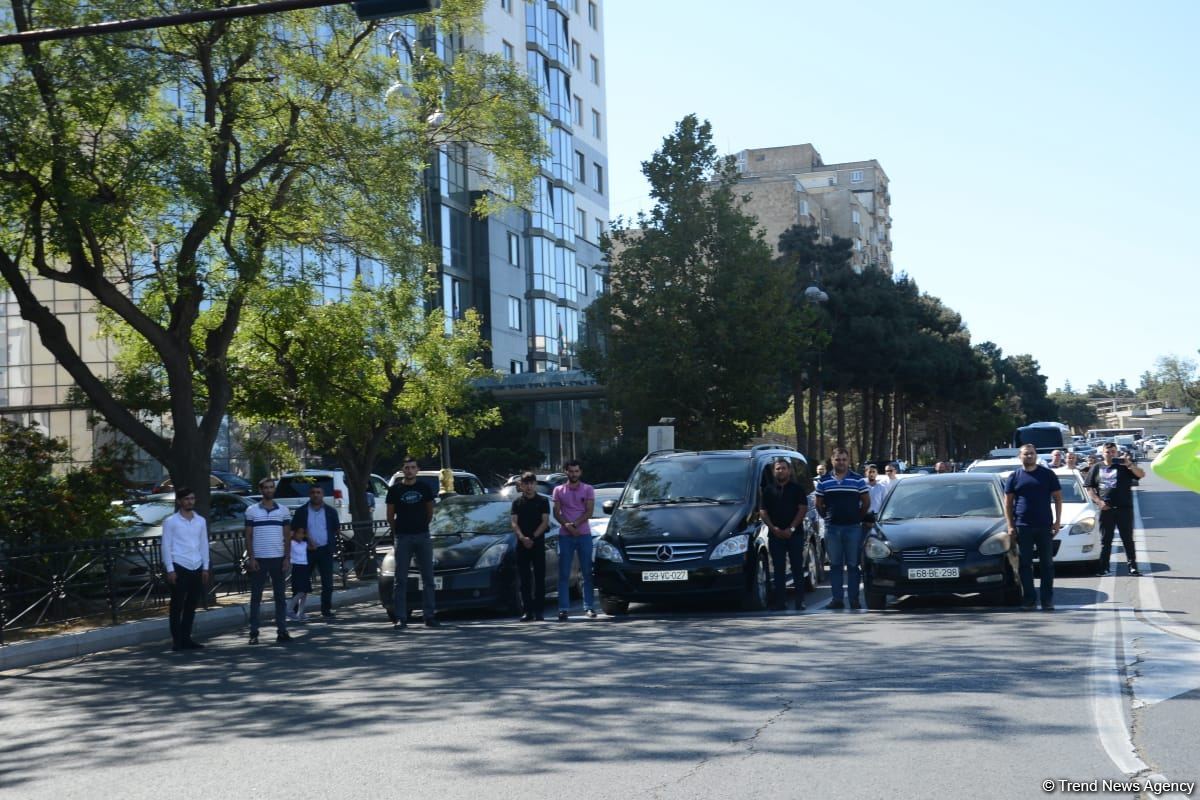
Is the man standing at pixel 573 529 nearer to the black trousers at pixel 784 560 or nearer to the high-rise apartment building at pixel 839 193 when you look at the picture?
the black trousers at pixel 784 560

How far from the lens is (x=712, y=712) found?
8.63 meters

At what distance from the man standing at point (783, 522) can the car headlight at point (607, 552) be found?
5.90ft

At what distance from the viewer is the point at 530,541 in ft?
52.4

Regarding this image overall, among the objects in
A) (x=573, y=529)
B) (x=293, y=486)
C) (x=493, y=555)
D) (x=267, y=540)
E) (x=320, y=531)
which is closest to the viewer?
(x=267, y=540)

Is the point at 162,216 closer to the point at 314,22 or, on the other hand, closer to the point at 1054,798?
the point at 314,22

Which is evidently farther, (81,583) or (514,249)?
(514,249)

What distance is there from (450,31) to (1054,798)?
18673mm

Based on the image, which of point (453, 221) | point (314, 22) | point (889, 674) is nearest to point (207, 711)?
point (889, 674)

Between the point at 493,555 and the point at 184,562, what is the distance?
383 centimetres

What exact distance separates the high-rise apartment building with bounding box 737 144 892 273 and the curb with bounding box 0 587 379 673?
90350mm

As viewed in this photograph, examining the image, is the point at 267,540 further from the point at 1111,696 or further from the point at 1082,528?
the point at 1082,528

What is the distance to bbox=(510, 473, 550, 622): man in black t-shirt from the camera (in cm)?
1598

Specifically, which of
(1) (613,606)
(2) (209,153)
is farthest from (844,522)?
(2) (209,153)

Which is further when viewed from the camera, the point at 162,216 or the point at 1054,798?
the point at 162,216
